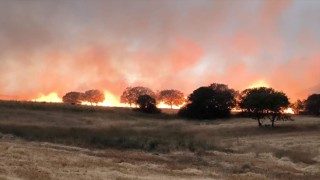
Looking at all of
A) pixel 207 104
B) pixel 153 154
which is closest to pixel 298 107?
pixel 207 104

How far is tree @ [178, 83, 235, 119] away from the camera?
13812 cm

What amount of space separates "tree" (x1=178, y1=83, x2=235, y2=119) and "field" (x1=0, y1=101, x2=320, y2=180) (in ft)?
69.1

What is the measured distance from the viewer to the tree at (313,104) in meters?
166

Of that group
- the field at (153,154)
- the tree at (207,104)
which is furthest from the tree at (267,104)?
the tree at (207,104)

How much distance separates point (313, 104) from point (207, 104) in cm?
4925

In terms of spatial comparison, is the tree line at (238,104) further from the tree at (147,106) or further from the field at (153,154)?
the field at (153,154)

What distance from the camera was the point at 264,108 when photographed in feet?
359

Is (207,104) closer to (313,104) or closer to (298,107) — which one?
(313,104)

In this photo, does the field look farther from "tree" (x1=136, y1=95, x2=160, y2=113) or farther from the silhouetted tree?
the silhouetted tree

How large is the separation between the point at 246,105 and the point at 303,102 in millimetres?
77563

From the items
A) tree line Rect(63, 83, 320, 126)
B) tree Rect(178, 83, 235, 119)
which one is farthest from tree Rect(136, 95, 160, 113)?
tree Rect(178, 83, 235, 119)

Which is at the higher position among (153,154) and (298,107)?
(298,107)

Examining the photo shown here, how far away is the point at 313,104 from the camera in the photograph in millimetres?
168375

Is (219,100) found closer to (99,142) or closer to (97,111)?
(97,111)
